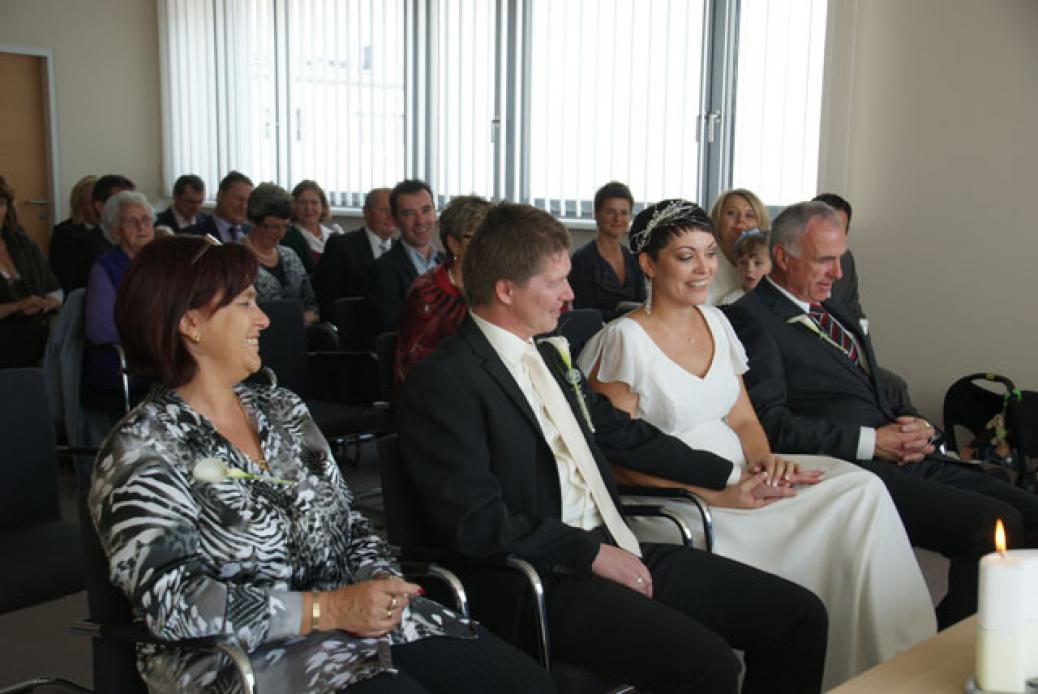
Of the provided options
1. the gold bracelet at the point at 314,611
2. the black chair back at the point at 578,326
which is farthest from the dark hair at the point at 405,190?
the gold bracelet at the point at 314,611

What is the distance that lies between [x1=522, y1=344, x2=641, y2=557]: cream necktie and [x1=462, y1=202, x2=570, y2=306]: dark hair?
0.53 feet

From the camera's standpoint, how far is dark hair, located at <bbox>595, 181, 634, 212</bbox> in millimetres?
Answer: 6070

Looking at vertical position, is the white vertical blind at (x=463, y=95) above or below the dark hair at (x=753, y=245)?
above

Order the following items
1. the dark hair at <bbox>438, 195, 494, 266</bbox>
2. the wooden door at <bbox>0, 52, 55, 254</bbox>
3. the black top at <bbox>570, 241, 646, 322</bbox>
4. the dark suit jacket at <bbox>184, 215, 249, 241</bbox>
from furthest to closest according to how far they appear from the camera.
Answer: the wooden door at <bbox>0, 52, 55, 254</bbox>, the dark suit jacket at <bbox>184, 215, 249, 241</bbox>, the black top at <bbox>570, 241, 646, 322</bbox>, the dark hair at <bbox>438, 195, 494, 266</bbox>

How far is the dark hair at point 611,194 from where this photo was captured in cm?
607

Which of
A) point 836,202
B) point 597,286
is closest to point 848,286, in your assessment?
point 836,202

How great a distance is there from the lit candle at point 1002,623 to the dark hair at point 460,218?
270cm

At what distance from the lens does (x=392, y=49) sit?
327 inches

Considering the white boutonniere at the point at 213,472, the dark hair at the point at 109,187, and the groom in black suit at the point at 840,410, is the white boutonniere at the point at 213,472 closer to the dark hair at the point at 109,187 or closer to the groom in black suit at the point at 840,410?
the groom in black suit at the point at 840,410

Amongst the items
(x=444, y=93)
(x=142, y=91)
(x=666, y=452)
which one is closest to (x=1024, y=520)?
(x=666, y=452)

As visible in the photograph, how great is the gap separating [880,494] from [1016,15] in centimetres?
351

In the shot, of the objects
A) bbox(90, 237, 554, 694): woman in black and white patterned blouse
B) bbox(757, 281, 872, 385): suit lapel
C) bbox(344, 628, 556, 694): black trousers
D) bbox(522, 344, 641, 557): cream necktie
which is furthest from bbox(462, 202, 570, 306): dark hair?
bbox(757, 281, 872, 385): suit lapel

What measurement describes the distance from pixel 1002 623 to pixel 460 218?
283 centimetres

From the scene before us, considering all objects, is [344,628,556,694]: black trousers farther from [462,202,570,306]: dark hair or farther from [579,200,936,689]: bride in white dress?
[579,200,936,689]: bride in white dress
